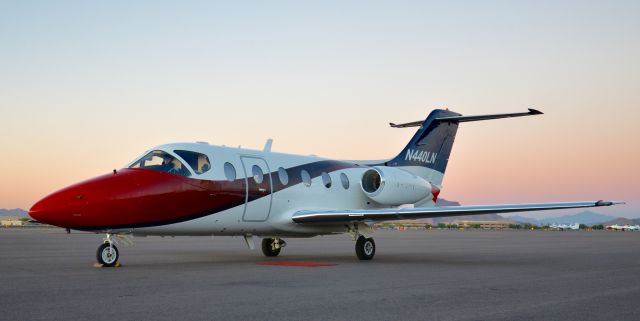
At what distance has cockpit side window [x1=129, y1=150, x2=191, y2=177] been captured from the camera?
14781 millimetres

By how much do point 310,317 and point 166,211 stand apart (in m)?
8.07

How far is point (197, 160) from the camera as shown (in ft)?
51.1

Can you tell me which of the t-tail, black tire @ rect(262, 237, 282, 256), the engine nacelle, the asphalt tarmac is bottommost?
the asphalt tarmac

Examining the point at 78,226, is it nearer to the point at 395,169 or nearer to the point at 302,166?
the point at 302,166

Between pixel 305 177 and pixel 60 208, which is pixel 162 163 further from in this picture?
pixel 305 177

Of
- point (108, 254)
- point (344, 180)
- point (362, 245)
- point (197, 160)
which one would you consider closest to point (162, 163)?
point (197, 160)

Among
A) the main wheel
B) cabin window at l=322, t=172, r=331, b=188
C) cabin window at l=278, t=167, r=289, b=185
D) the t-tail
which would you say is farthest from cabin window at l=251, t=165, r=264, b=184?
the t-tail

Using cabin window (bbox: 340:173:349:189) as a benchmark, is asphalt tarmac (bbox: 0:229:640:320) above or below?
below

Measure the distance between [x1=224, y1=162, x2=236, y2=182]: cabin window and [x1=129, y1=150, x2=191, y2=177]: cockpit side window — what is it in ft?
3.91

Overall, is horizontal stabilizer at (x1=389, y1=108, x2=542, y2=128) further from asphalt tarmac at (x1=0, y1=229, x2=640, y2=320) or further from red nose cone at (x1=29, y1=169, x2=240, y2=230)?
red nose cone at (x1=29, y1=169, x2=240, y2=230)

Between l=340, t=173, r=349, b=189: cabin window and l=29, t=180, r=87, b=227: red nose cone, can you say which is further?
l=340, t=173, r=349, b=189: cabin window

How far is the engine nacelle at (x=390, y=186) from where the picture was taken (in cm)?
1992

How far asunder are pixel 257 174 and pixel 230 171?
0.96 m

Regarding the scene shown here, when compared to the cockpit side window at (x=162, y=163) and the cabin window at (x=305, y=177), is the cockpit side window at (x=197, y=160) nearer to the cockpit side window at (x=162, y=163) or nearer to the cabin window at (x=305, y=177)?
the cockpit side window at (x=162, y=163)
